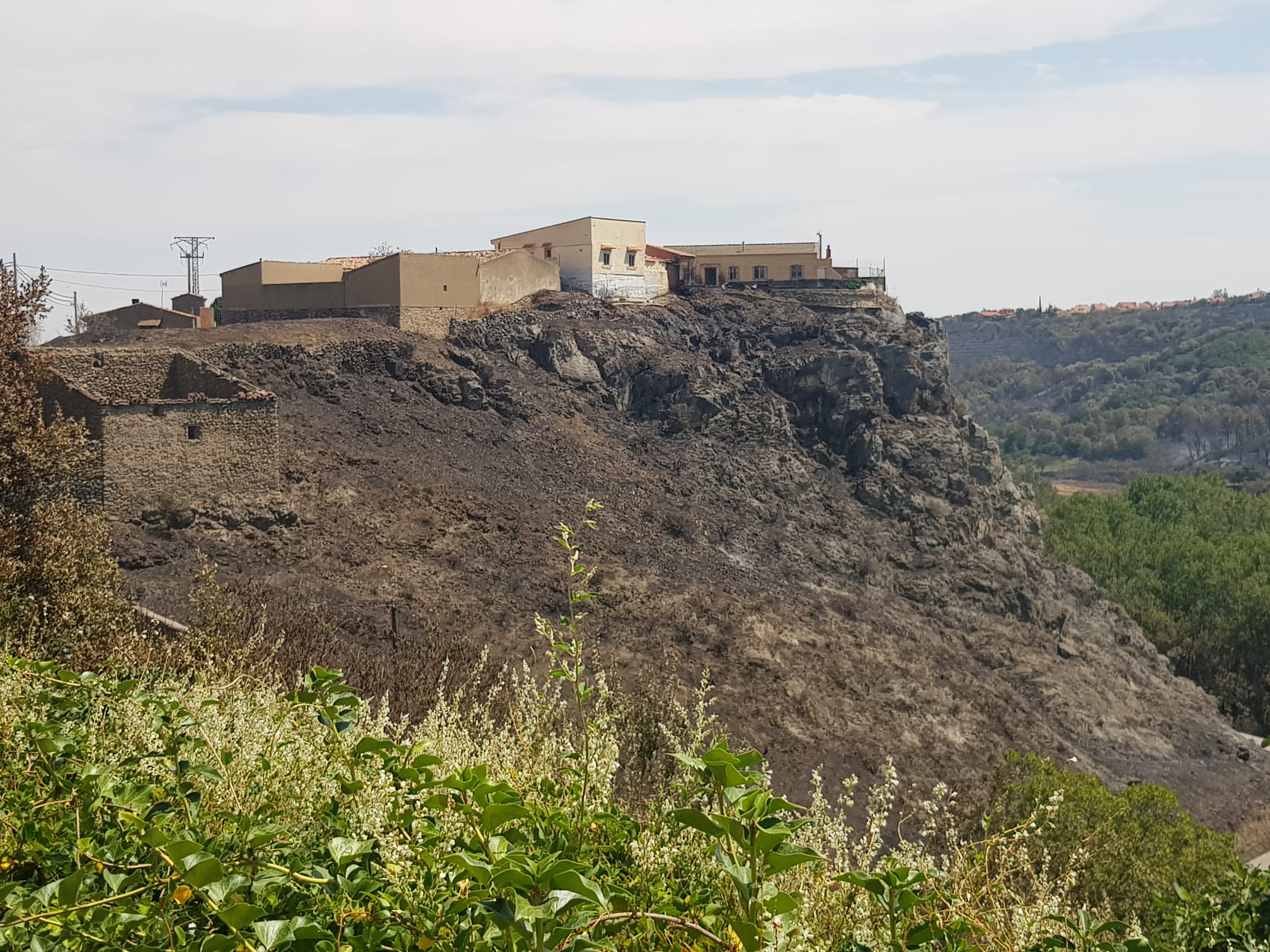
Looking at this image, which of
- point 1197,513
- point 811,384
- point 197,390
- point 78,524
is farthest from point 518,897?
point 1197,513

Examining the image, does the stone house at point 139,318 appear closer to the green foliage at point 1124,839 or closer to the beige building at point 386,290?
the beige building at point 386,290

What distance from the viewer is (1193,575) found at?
120 feet

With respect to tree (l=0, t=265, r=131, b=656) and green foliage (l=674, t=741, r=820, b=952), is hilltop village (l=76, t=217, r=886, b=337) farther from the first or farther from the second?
green foliage (l=674, t=741, r=820, b=952)

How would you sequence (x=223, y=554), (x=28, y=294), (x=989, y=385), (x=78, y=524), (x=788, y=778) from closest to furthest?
(x=78, y=524) < (x=28, y=294) < (x=788, y=778) < (x=223, y=554) < (x=989, y=385)

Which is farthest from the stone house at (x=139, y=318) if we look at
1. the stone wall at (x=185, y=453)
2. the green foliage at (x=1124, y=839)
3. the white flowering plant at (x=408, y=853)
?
the white flowering plant at (x=408, y=853)

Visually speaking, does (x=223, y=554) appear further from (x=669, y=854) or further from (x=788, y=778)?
(x=669, y=854)

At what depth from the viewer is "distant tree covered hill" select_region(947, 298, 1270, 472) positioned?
9488cm

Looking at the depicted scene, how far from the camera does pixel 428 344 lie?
31172 millimetres

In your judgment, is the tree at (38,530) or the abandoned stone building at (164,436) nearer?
the tree at (38,530)

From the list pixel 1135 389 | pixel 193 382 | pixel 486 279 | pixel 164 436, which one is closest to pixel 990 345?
pixel 1135 389

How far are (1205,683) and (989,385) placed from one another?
96643 millimetres

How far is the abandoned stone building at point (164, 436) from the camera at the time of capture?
18281mm

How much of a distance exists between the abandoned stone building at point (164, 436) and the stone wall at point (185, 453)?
14mm

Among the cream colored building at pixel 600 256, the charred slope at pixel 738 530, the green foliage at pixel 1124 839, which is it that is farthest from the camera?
the cream colored building at pixel 600 256
